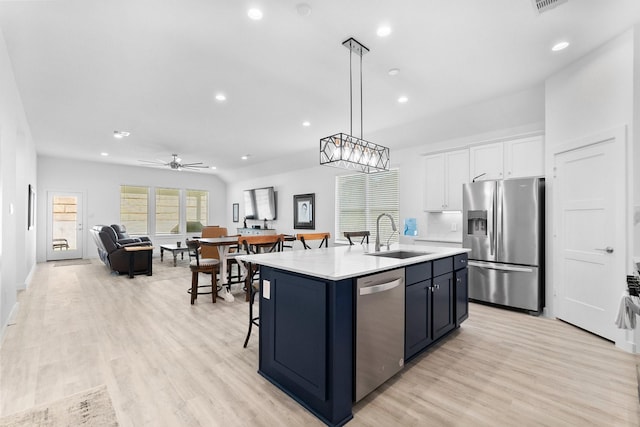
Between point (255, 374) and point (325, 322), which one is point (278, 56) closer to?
point (325, 322)

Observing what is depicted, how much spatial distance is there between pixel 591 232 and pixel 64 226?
1146 centimetres

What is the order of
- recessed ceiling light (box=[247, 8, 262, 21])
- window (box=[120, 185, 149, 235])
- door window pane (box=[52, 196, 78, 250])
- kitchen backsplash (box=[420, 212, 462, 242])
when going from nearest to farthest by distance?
1. recessed ceiling light (box=[247, 8, 262, 21])
2. kitchen backsplash (box=[420, 212, 462, 242])
3. door window pane (box=[52, 196, 78, 250])
4. window (box=[120, 185, 149, 235])

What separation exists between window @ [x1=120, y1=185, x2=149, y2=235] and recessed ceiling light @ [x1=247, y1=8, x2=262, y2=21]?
899 cm

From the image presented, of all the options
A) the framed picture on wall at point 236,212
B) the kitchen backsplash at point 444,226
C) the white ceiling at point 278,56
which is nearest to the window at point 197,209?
the framed picture on wall at point 236,212

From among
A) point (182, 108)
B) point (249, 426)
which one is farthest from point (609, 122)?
point (182, 108)

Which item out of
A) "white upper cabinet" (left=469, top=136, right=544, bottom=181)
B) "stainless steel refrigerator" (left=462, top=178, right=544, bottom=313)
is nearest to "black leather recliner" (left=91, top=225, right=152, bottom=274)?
"stainless steel refrigerator" (left=462, top=178, right=544, bottom=313)

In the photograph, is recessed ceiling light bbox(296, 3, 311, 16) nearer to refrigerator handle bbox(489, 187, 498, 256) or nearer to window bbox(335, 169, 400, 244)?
refrigerator handle bbox(489, 187, 498, 256)

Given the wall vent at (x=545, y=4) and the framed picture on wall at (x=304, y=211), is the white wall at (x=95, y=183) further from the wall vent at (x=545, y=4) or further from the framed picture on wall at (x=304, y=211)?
the wall vent at (x=545, y=4)

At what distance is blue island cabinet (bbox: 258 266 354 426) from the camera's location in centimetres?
179

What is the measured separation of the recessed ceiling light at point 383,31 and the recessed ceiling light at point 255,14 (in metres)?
1.01

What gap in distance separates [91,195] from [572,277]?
11174 mm

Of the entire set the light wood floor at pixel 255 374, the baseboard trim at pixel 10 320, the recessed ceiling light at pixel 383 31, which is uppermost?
the recessed ceiling light at pixel 383 31

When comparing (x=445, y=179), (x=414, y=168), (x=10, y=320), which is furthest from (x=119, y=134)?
(x=445, y=179)

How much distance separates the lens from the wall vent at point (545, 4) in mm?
2198
